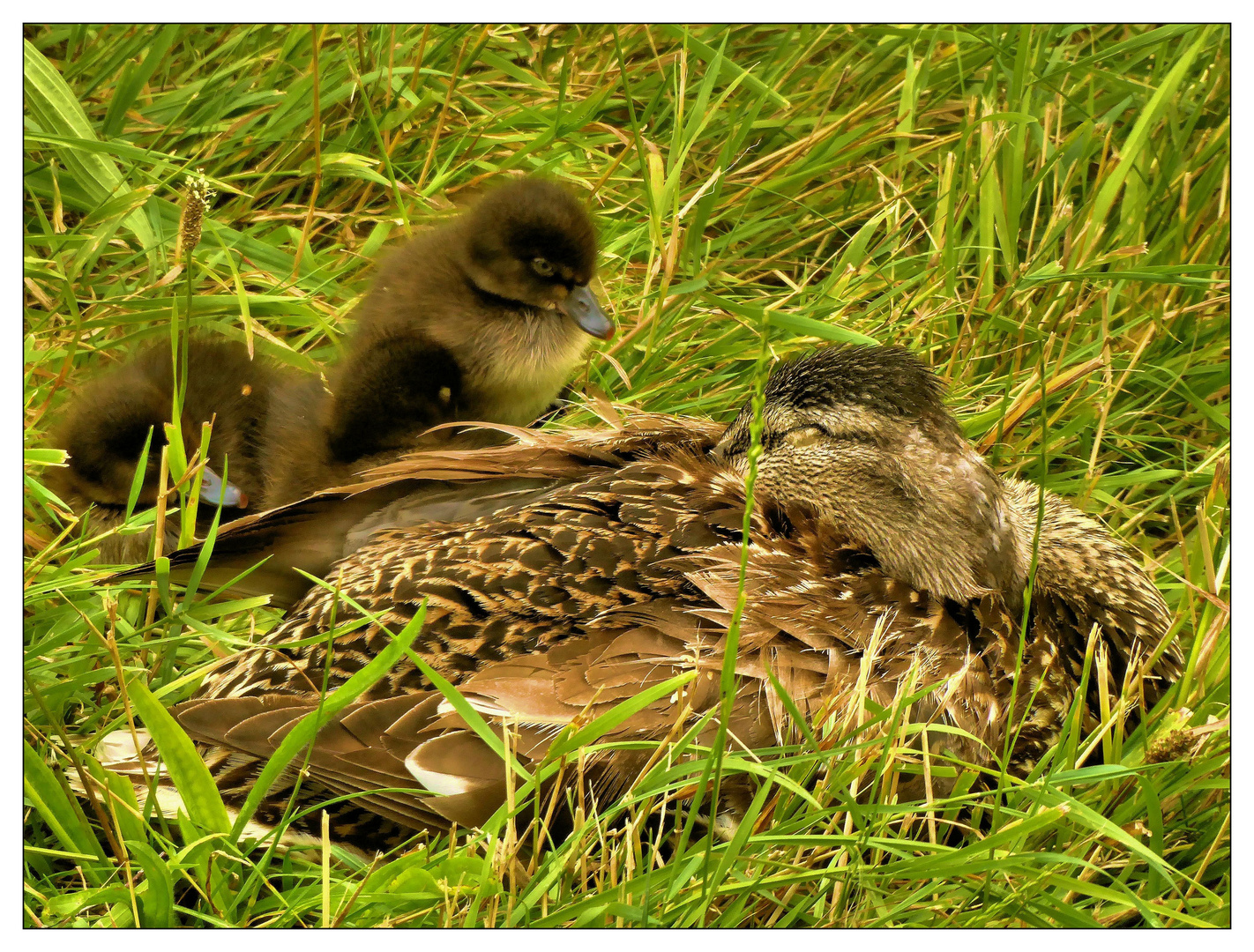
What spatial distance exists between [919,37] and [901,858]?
5.87ft

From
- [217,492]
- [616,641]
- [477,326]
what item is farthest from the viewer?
[477,326]

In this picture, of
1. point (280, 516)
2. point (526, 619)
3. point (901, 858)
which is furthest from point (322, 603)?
point (901, 858)

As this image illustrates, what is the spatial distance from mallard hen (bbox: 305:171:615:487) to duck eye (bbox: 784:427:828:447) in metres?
0.62

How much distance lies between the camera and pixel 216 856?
1687 millimetres

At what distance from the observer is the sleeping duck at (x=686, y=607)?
174cm

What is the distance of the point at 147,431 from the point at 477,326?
61 centimetres

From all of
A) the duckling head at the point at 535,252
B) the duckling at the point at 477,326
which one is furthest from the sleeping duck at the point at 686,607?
the duckling head at the point at 535,252

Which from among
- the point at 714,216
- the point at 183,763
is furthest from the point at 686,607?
the point at 714,216

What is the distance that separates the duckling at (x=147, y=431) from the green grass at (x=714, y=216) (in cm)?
9

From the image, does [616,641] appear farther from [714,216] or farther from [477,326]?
[714,216]

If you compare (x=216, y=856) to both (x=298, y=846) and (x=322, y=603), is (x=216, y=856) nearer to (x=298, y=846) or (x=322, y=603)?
(x=298, y=846)

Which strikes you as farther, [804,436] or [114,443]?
[114,443]

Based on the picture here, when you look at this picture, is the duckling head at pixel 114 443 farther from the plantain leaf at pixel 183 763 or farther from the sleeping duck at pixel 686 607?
the plantain leaf at pixel 183 763

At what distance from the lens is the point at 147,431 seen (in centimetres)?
250
